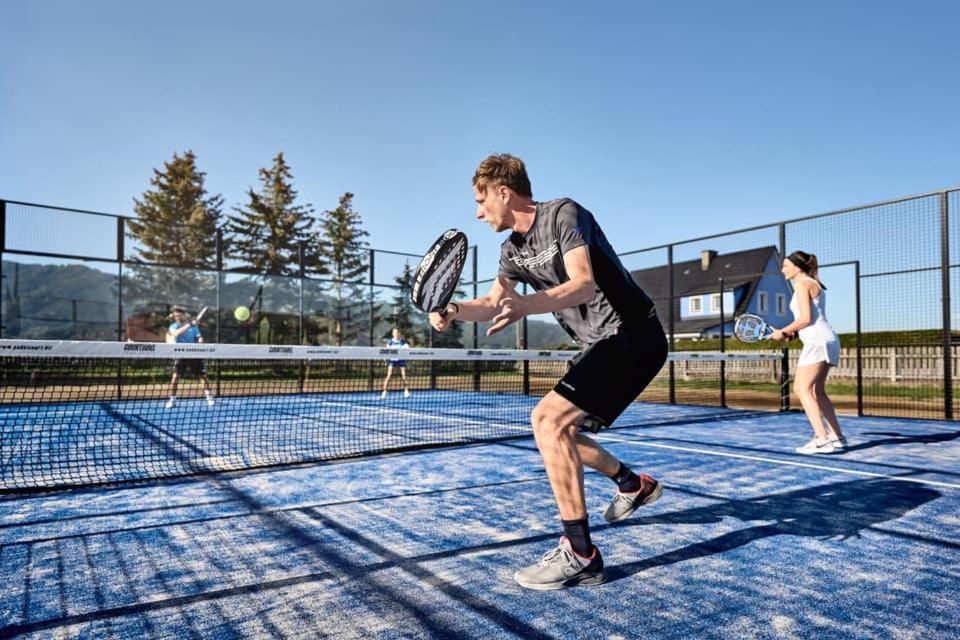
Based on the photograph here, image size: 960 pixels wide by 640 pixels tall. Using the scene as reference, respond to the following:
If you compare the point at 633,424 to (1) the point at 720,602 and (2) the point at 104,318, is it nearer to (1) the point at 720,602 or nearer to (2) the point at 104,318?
(1) the point at 720,602

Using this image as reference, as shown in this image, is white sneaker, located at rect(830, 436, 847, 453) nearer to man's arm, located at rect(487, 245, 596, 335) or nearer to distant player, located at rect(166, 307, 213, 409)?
man's arm, located at rect(487, 245, 596, 335)

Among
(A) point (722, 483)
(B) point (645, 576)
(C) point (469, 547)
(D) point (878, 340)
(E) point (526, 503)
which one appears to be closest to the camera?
(B) point (645, 576)

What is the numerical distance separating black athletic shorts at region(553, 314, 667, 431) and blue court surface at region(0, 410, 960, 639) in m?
0.76

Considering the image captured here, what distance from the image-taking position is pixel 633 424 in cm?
879

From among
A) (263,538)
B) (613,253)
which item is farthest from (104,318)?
(613,253)

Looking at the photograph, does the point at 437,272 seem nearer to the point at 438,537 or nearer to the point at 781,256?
the point at 438,537

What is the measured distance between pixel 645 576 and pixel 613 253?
1.46 m

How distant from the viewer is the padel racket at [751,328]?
23.1ft

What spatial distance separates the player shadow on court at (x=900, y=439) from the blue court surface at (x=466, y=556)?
5.20ft

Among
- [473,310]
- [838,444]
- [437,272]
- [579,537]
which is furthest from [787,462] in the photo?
[437,272]

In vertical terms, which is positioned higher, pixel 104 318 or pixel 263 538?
pixel 104 318

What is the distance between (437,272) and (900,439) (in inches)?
273

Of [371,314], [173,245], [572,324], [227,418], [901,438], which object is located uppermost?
[173,245]

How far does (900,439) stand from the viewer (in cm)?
720
